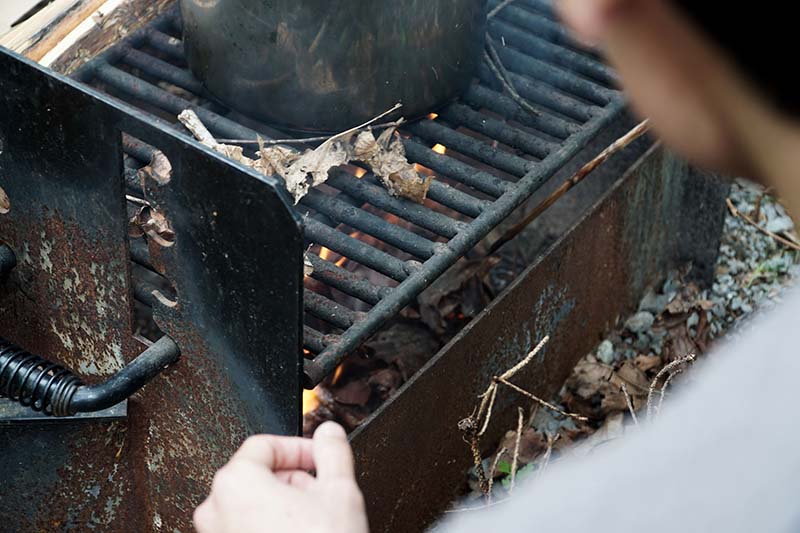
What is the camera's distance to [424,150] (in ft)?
8.57

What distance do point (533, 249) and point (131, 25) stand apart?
1310 millimetres

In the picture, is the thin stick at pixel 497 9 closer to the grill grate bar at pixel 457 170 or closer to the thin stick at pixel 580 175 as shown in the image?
the thin stick at pixel 580 175

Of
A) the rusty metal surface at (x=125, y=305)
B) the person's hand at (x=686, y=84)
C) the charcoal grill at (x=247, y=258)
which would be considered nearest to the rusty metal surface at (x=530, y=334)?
the charcoal grill at (x=247, y=258)

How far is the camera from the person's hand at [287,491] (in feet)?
4.07

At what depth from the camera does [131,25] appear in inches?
116

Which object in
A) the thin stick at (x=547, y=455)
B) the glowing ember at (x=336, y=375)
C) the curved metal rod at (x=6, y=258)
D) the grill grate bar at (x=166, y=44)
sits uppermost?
the grill grate bar at (x=166, y=44)

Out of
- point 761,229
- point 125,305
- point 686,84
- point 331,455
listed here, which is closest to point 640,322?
point 761,229

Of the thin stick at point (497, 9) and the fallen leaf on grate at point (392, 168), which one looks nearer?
the fallen leaf on grate at point (392, 168)

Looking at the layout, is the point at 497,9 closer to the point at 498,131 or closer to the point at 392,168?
the point at 498,131

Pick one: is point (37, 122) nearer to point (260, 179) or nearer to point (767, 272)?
point (260, 179)

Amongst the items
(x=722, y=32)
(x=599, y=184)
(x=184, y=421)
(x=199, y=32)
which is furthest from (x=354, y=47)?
(x=722, y=32)

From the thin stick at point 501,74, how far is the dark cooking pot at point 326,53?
0.20 meters

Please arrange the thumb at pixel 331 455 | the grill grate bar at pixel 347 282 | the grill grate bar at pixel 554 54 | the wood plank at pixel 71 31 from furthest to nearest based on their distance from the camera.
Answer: the grill grate bar at pixel 554 54 < the wood plank at pixel 71 31 < the grill grate bar at pixel 347 282 < the thumb at pixel 331 455

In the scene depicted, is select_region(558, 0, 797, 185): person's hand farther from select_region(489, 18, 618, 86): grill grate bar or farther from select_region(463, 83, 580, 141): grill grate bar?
select_region(489, 18, 618, 86): grill grate bar
